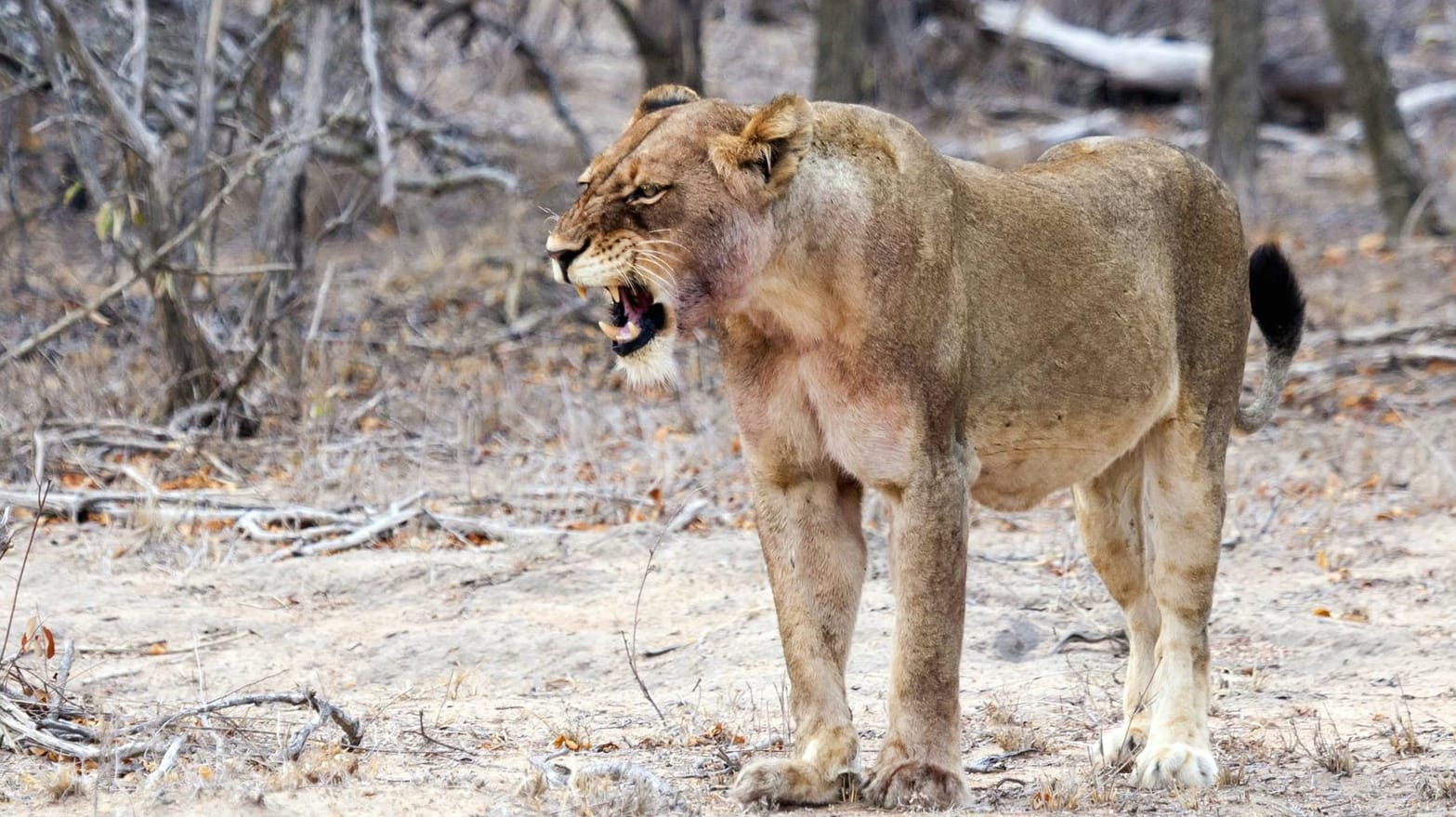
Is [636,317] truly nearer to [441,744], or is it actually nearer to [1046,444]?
[1046,444]

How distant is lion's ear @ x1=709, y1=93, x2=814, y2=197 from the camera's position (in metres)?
3.64

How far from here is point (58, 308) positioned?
32.7ft

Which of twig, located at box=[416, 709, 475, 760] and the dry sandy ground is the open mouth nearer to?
the dry sandy ground

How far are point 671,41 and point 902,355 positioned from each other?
329 inches

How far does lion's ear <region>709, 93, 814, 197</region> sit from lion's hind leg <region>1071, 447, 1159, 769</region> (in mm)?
1685

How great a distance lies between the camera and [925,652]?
12.6 ft

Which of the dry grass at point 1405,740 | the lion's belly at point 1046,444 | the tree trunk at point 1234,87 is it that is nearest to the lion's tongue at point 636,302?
the lion's belly at point 1046,444

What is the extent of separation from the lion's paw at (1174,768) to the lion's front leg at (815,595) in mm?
851

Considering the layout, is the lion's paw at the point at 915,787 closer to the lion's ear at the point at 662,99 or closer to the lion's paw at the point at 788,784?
the lion's paw at the point at 788,784

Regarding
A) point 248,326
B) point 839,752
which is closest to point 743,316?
point 839,752

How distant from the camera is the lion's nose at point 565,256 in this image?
357cm

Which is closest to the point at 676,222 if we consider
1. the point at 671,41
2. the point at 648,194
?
the point at 648,194

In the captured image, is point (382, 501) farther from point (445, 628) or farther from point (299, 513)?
point (445, 628)

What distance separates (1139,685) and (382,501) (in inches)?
137
